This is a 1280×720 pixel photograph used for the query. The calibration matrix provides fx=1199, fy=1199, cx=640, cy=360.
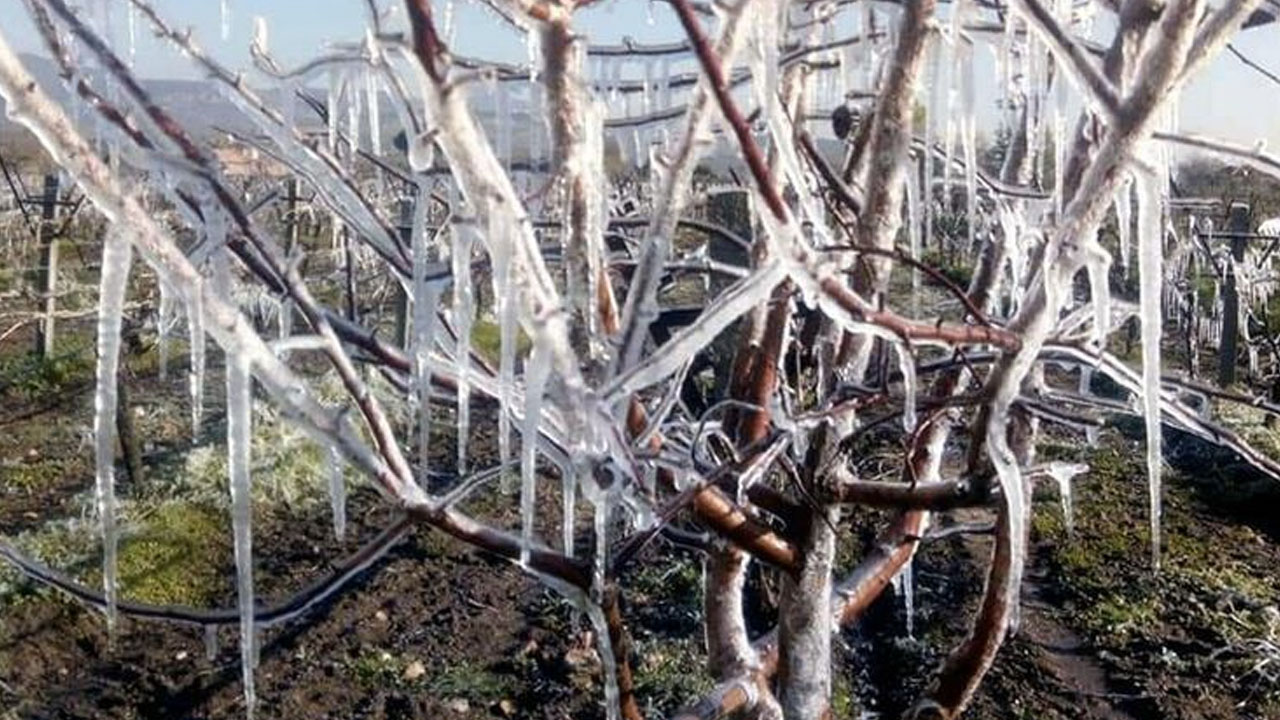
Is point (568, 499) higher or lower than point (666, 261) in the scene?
lower

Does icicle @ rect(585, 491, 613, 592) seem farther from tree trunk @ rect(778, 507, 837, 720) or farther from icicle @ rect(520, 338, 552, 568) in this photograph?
tree trunk @ rect(778, 507, 837, 720)

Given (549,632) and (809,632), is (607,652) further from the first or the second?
(549,632)

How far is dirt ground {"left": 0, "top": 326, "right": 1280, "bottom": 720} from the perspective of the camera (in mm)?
4246

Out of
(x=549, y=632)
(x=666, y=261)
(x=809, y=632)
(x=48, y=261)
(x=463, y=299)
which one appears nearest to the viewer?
(x=463, y=299)

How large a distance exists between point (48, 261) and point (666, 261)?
295 inches

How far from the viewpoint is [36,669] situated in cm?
441

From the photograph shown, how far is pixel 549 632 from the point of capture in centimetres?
476

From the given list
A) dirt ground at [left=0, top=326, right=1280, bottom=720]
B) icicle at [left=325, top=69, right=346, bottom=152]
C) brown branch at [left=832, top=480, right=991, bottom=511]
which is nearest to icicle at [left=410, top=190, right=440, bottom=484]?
icicle at [left=325, top=69, right=346, bottom=152]

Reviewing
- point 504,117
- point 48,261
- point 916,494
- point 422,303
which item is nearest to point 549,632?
point 916,494

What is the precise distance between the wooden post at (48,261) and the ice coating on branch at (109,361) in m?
6.57

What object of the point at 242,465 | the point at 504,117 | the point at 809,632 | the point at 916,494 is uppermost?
the point at 504,117

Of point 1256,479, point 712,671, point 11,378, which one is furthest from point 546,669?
point 11,378

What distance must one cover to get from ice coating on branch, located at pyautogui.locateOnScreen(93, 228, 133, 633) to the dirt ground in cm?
280

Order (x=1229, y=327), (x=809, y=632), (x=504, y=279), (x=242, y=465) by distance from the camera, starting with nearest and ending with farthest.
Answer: (x=504, y=279)
(x=242, y=465)
(x=809, y=632)
(x=1229, y=327)
